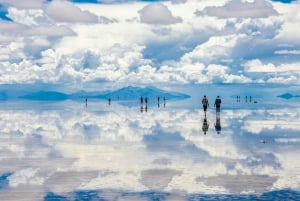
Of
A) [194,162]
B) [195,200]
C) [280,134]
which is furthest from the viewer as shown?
[280,134]

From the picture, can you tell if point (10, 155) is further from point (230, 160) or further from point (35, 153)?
point (230, 160)

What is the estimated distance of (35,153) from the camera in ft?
141

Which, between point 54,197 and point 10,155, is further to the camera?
point 10,155

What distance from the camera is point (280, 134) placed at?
57.8 metres

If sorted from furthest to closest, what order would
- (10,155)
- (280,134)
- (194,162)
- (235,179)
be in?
(280,134) → (10,155) → (194,162) → (235,179)

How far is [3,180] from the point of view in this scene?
101ft

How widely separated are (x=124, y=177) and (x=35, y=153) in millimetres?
13618

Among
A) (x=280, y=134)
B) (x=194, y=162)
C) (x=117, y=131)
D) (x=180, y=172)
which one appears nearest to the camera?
(x=180, y=172)

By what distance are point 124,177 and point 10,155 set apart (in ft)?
44.5

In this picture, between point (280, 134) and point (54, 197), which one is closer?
point (54, 197)

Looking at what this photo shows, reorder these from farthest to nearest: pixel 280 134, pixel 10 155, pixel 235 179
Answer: pixel 280 134, pixel 10 155, pixel 235 179

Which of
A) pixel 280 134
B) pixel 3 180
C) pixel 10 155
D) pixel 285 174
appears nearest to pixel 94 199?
pixel 3 180

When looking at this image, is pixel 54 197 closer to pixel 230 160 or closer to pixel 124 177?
pixel 124 177

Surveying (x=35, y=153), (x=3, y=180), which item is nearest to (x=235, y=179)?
(x=3, y=180)
